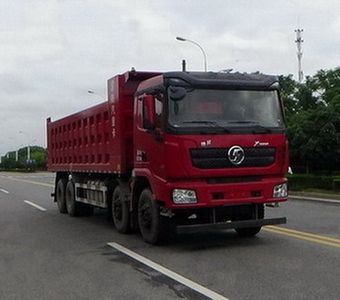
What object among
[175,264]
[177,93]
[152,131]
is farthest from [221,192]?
[177,93]

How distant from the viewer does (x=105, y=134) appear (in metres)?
12.8

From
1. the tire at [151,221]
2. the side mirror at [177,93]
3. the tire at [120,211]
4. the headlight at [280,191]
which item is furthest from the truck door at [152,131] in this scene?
the headlight at [280,191]

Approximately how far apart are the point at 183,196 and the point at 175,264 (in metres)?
1.24

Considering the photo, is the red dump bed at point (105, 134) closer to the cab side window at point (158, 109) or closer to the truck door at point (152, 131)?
the truck door at point (152, 131)

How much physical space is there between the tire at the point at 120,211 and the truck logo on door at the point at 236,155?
2.88 metres

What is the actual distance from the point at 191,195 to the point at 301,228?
3.60 metres

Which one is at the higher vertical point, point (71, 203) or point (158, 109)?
point (158, 109)

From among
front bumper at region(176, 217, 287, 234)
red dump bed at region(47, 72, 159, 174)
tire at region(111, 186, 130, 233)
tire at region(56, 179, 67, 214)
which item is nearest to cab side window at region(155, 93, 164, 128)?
front bumper at region(176, 217, 287, 234)

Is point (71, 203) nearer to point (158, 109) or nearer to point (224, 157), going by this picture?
point (158, 109)

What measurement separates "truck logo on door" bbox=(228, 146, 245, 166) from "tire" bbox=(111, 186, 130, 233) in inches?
114

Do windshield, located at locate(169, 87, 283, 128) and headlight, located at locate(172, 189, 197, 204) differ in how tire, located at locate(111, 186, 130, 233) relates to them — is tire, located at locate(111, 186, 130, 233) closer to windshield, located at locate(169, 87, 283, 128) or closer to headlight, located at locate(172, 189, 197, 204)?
headlight, located at locate(172, 189, 197, 204)

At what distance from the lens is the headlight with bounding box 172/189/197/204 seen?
9.50m

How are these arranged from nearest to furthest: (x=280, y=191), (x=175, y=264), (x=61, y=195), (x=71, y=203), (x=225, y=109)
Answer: (x=175, y=264)
(x=225, y=109)
(x=280, y=191)
(x=71, y=203)
(x=61, y=195)

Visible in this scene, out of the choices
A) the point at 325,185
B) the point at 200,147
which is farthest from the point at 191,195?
the point at 325,185
